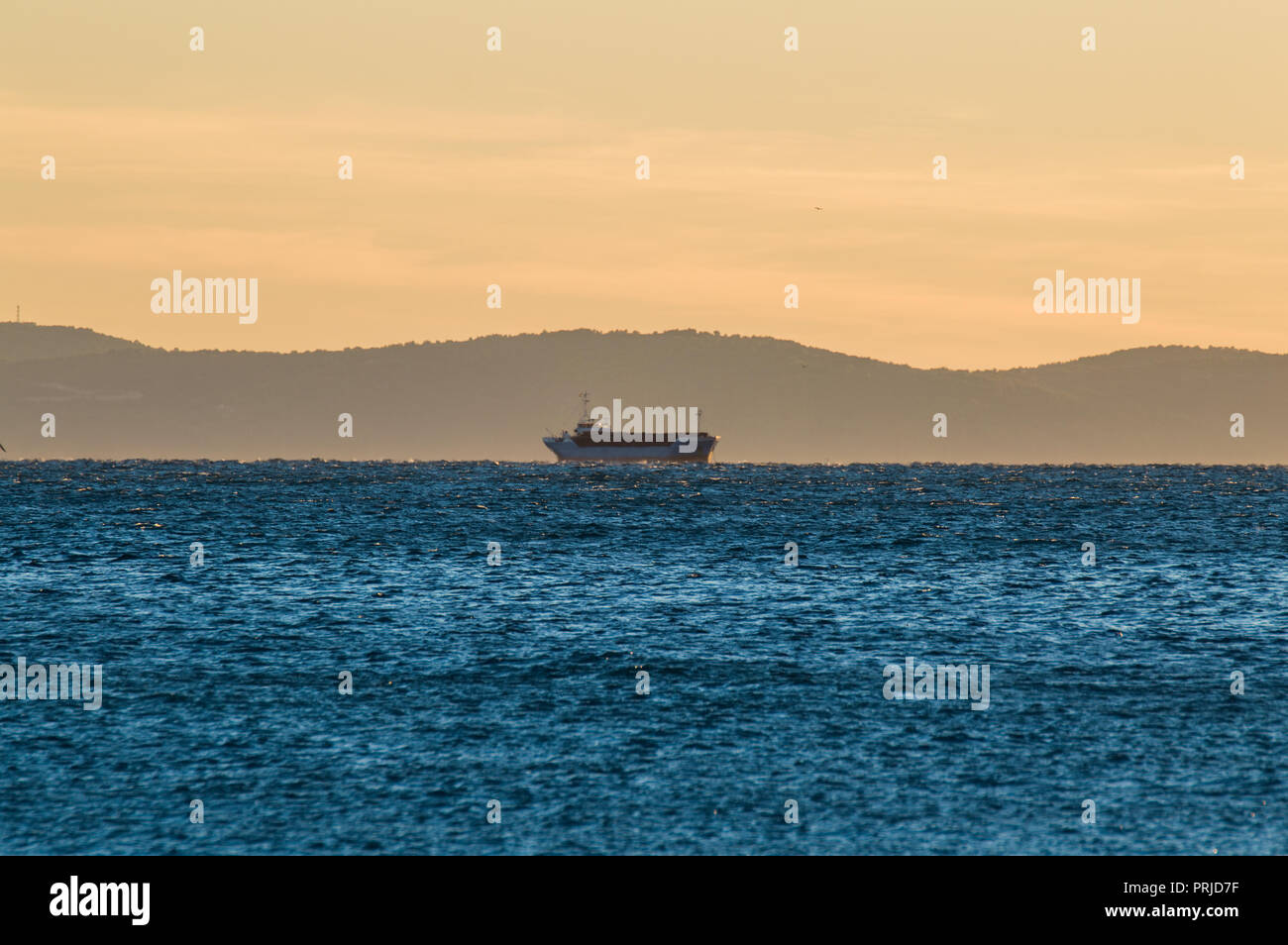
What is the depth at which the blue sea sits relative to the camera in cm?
2266

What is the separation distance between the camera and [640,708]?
3294cm

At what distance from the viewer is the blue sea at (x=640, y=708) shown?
74.3ft

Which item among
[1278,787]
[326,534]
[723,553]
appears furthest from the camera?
[326,534]

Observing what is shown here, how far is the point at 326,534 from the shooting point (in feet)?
327

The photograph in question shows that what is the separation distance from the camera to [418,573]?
7175 centimetres

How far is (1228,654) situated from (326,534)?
71767 mm

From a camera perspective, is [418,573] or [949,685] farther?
[418,573]
